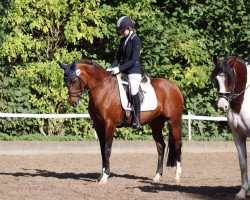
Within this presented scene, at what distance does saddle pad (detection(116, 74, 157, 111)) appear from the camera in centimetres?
1286

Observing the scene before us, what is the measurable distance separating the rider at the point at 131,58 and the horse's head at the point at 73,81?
573 millimetres

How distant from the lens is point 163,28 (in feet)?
69.5

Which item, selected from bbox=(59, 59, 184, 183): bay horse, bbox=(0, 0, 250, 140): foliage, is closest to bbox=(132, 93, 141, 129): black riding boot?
bbox=(59, 59, 184, 183): bay horse

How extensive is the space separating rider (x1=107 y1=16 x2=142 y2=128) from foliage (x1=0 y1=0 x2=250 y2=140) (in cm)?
716

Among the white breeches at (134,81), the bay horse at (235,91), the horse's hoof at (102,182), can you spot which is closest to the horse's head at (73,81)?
the white breeches at (134,81)

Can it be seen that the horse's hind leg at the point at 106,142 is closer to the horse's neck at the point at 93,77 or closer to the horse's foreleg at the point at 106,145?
the horse's foreleg at the point at 106,145

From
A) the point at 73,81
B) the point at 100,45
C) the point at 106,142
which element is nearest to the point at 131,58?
the point at 73,81

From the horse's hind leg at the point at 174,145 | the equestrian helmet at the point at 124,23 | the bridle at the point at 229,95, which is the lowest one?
the horse's hind leg at the point at 174,145

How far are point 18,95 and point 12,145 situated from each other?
239 cm

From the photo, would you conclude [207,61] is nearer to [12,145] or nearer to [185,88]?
[185,88]

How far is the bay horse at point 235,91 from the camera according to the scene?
9.67 metres

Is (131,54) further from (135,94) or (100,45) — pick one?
(100,45)

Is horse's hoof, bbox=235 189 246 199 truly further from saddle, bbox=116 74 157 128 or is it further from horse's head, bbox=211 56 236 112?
saddle, bbox=116 74 157 128

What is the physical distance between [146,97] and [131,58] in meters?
0.87
